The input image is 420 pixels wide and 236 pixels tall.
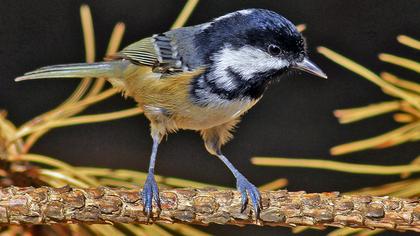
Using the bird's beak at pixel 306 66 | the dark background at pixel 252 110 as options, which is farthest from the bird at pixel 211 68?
the dark background at pixel 252 110

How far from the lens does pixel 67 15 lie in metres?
0.82

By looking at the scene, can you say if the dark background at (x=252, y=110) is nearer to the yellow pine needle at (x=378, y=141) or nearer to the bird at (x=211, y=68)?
the bird at (x=211, y=68)

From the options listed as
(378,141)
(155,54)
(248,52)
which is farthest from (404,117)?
(155,54)

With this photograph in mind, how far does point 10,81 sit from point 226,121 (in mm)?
300

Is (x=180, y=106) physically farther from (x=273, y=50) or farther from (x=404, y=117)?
(x=404, y=117)

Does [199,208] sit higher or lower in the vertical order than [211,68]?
lower

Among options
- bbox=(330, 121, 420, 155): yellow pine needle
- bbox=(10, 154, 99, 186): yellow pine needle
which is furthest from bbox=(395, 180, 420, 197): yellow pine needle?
bbox=(10, 154, 99, 186): yellow pine needle

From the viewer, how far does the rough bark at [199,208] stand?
0.47 meters

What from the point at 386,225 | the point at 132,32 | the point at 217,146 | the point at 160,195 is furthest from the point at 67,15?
the point at 386,225

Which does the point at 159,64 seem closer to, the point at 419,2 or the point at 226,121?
the point at 226,121

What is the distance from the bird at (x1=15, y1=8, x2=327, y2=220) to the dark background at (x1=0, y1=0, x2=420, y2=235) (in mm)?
104

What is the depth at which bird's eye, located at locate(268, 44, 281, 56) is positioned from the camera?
631 millimetres

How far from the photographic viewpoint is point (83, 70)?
74 centimetres

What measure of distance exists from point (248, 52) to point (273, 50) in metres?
0.02
